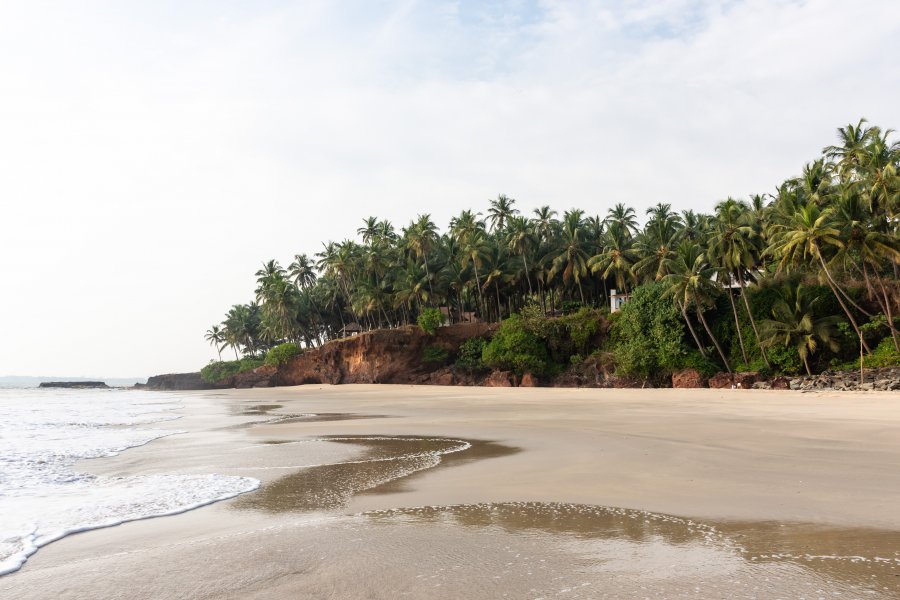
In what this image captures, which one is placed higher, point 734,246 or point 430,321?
point 734,246

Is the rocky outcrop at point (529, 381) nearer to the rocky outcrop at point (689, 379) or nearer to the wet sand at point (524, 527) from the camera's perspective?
the rocky outcrop at point (689, 379)

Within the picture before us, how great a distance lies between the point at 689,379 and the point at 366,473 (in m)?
30.5

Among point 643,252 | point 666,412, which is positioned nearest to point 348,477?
point 666,412

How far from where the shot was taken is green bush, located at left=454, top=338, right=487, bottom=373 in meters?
49.7

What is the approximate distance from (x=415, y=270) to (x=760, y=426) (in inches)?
1851

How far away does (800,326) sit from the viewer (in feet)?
106

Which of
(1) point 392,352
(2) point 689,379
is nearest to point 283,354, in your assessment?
(1) point 392,352

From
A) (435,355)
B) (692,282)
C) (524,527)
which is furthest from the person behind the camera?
(435,355)

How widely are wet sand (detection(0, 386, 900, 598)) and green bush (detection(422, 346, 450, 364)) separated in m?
40.4

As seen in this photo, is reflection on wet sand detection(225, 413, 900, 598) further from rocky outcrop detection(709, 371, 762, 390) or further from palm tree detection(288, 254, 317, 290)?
palm tree detection(288, 254, 317, 290)

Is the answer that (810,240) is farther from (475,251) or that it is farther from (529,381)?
(475,251)

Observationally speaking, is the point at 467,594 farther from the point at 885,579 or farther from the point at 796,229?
the point at 796,229

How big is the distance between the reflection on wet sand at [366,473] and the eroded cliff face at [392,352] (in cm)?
3924

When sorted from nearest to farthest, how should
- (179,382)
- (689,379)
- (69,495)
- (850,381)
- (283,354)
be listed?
(69,495) < (850,381) < (689,379) < (283,354) < (179,382)
